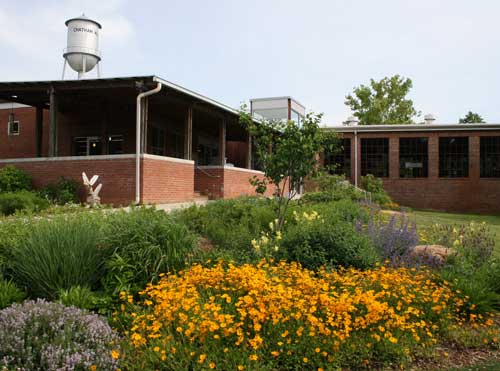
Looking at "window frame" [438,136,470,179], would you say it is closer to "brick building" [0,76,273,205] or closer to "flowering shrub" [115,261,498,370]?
"brick building" [0,76,273,205]

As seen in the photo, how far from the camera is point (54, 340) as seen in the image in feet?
10.9

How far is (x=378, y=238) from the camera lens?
22.0ft

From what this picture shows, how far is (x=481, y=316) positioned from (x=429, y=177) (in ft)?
77.9

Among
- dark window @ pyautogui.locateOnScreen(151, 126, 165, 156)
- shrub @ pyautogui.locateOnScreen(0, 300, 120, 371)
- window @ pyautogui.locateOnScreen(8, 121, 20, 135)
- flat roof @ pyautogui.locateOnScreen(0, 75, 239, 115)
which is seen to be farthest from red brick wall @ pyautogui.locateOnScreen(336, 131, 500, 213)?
shrub @ pyautogui.locateOnScreen(0, 300, 120, 371)

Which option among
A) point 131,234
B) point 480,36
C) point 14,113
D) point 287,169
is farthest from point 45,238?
point 14,113

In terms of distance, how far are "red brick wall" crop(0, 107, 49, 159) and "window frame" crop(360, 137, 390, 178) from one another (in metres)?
18.3

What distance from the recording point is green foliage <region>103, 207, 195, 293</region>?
4.63 metres

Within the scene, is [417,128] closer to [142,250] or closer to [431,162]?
[431,162]

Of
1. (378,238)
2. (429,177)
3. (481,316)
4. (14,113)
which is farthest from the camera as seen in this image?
(429,177)

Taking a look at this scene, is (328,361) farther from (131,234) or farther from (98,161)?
(98,161)

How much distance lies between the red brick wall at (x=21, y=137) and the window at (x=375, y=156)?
1838cm

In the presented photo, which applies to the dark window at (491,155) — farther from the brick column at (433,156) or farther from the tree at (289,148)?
the tree at (289,148)

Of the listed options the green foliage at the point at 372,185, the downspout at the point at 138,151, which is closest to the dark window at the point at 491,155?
the green foliage at the point at 372,185

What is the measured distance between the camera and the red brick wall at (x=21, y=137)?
21.6 meters
